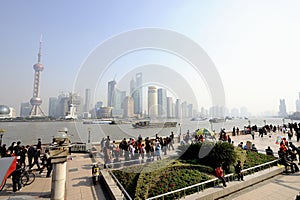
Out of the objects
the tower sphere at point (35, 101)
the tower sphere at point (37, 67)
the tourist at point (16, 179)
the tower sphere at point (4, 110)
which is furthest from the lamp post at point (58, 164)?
the tower sphere at point (37, 67)

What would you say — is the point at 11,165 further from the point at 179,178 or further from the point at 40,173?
the point at 179,178

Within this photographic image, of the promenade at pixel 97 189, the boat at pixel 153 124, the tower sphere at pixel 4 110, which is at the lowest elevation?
the boat at pixel 153 124

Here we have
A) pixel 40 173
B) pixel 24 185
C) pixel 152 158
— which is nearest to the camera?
pixel 24 185

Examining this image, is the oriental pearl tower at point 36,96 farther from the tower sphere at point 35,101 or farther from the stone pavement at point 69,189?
the stone pavement at point 69,189

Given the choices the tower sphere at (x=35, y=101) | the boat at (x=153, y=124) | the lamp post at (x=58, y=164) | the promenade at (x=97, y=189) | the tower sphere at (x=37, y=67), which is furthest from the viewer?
the tower sphere at (x=37, y=67)

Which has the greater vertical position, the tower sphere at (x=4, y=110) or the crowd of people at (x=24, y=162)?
the tower sphere at (x=4, y=110)

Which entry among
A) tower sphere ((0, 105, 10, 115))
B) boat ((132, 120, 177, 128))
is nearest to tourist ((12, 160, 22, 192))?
boat ((132, 120, 177, 128))

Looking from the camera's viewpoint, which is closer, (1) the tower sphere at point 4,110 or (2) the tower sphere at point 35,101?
(1) the tower sphere at point 4,110

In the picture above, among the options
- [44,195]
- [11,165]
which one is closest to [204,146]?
[44,195]

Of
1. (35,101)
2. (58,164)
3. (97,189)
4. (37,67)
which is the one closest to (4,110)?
(35,101)

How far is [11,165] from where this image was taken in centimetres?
629

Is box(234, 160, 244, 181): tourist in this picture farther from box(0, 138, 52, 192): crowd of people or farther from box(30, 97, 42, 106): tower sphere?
box(30, 97, 42, 106): tower sphere

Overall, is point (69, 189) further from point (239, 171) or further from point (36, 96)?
point (36, 96)

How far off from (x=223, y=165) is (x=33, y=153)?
1040 centimetres
